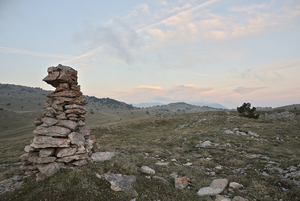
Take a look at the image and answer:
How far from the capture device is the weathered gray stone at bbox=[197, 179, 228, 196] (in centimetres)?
765

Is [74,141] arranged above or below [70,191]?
above

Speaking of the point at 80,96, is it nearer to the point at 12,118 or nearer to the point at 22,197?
the point at 22,197

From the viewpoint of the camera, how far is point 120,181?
26.1 ft

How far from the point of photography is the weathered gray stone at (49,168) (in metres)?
8.18

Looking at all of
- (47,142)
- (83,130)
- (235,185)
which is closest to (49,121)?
(47,142)

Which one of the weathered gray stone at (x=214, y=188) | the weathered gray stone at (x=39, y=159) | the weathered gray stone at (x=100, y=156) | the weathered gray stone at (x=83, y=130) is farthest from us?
the weathered gray stone at (x=83, y=130)

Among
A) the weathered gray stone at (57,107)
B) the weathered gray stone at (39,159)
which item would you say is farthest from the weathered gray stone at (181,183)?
the weathered gray stone at (57,107)

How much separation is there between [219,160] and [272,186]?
5281 millimetres

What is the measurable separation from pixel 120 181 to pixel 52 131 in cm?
544

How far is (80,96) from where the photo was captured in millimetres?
Result: 11430

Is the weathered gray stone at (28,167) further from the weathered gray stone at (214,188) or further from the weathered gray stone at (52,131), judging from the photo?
the weathered gray stone at (214,188)

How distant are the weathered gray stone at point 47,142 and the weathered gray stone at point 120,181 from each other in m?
3.52

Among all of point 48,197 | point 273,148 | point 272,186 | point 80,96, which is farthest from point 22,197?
point 273,148

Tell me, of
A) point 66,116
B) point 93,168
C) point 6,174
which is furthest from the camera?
point 66,116
